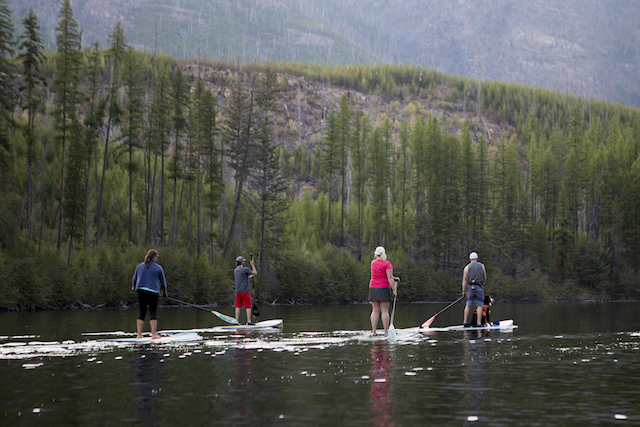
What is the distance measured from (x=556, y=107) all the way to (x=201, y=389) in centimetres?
16387

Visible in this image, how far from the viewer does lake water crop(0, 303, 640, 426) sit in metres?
7.93

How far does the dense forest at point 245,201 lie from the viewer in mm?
44594

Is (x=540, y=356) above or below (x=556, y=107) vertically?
below

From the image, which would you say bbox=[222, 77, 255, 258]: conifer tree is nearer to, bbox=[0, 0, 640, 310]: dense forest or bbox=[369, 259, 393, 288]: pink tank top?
bbox=[0, 0, 640, 310]: dense forest

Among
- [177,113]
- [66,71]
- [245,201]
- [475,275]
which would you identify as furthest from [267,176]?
[475,275]

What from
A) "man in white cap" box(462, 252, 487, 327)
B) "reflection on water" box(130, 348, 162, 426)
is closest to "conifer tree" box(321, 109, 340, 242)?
"man in white cap" box(462, 252, 487, 327)

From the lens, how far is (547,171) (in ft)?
288

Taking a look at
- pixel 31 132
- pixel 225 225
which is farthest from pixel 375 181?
pixel 31 132

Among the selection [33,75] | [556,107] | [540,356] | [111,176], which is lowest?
[540,356]

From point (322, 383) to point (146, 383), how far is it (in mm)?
2697

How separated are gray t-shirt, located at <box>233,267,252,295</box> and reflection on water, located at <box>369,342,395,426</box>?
8.13 metres

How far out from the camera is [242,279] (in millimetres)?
22719

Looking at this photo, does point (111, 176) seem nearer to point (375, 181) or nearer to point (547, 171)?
point (375, 181)

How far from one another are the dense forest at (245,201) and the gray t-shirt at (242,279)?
1831 cm
